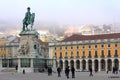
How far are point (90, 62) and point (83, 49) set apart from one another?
411 centimetres

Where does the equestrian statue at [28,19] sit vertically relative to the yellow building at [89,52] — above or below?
above

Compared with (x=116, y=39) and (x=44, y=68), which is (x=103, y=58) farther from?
(x=44, y=68)

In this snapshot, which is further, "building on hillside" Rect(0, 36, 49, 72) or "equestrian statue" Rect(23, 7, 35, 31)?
"building on hillside" Rect(0, 36, 49, 72)

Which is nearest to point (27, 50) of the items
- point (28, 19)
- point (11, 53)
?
point (28, 19)

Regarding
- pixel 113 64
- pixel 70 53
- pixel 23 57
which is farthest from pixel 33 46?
pixel 70 53

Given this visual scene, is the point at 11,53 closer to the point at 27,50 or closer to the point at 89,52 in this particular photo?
the point at 89,52

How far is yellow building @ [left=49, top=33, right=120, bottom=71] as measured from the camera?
359ft

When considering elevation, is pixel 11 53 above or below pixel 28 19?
below

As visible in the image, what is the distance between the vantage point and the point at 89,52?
375 ft

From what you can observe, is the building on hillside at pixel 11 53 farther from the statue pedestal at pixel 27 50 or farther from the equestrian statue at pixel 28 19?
the equestrian statue at pixel 28 19

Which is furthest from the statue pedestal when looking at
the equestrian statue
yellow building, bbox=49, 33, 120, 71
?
yellow building, bbox=49, 33, 120, 71

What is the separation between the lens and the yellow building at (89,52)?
10950 cm

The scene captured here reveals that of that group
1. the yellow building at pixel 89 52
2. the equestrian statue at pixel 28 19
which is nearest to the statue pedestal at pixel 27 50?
the equestrian statue at pixel 28 19

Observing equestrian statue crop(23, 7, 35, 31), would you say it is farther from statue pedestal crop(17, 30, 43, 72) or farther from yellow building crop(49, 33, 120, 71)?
yellow building crop(49, 33, 120, 71)
